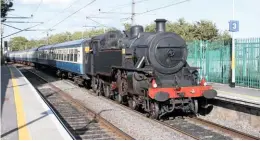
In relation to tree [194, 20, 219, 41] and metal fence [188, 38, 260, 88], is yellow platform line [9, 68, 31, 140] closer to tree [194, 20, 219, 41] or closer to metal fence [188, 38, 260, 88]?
metal fence [188, 38, 260, 88]

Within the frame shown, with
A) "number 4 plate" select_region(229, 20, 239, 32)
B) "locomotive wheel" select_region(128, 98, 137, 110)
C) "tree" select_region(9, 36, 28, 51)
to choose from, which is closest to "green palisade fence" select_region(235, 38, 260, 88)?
"number 4 plate" select_region(229, 20, 239, 32)

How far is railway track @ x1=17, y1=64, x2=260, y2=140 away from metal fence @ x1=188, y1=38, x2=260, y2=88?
4430 millimetres

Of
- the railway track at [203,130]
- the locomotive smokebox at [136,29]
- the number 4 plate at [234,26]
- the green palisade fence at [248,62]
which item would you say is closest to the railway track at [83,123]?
the railway track at [203,130]

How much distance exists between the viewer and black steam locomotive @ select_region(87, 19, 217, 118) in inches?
447

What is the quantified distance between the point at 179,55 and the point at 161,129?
2.96 meters

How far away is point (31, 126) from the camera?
916 cm

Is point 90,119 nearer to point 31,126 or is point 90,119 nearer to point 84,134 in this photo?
point 84,134

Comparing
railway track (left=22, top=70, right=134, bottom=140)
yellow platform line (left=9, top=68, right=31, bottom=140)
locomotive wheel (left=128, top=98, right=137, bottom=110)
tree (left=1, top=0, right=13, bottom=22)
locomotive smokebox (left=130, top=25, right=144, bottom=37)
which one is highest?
tree (left=1, top=0, right=13, bottom=22)

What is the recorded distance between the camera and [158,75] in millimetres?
11812

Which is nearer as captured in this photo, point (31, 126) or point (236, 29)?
point (31, 126)

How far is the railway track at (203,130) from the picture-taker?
949 centimetres

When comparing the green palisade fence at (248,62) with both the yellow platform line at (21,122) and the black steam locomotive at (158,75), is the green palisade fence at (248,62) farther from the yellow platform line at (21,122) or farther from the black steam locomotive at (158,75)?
the yellow platform line at (21,122)

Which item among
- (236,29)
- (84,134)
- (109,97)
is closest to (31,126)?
(84,134)

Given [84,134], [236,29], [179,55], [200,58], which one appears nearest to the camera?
[84,134]
